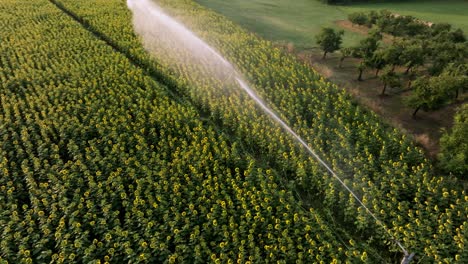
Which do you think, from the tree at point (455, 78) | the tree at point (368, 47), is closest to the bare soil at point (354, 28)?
the tree at point (368, 47)

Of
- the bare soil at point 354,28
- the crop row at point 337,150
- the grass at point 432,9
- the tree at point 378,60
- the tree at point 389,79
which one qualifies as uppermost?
the grass at point 432,9

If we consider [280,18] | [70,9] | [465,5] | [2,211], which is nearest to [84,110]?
[2,211]

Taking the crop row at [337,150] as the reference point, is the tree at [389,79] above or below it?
above

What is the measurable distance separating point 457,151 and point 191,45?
14345 mm

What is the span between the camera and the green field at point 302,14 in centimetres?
2645

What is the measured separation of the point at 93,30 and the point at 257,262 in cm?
1923

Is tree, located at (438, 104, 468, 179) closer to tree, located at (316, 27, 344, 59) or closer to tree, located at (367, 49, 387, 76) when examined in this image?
tree, located at (367, 49, 387, 76)

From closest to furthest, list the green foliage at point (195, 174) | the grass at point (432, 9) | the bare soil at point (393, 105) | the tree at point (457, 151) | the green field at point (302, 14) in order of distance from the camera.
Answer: the green foliage at point (195, 174) < the tree at point (457, 151) < the bare soil at point (393, 105) < the green field at point (302, 14) < the grass at point (432, 9)

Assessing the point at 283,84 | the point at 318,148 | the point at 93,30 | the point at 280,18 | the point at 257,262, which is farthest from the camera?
the point at 280,18

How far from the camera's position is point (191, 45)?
20562mm

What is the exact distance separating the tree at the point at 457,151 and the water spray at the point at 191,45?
376 cm

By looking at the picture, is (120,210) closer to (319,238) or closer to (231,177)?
(231,177)

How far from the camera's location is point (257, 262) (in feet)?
26.0

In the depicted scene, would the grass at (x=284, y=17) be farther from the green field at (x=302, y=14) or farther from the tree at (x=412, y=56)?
the tree at (x=412, y=56)
